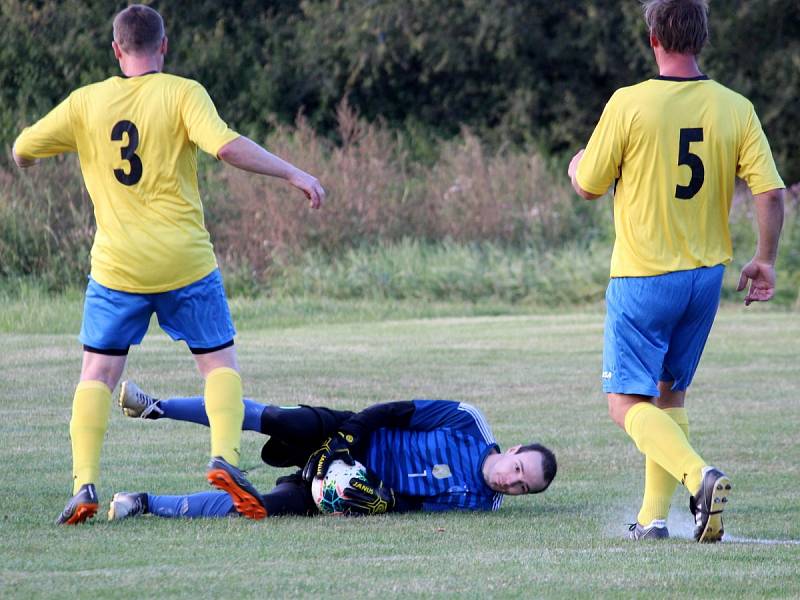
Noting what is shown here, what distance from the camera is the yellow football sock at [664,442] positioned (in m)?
5.59

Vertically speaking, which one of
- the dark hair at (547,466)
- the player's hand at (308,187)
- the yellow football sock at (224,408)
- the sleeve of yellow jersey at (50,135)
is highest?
the sleeve of yellow jersey at (50,135)

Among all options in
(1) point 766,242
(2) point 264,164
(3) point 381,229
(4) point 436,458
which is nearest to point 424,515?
(4) point 436,458

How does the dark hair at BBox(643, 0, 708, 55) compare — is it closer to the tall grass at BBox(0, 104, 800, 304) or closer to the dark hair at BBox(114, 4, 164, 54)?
the dark hair at BBox(114, 4, 164, 54)

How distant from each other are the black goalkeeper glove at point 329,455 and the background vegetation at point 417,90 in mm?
13993

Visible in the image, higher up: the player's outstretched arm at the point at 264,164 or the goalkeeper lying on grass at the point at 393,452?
the player's outstretched arm at the point at 264,164

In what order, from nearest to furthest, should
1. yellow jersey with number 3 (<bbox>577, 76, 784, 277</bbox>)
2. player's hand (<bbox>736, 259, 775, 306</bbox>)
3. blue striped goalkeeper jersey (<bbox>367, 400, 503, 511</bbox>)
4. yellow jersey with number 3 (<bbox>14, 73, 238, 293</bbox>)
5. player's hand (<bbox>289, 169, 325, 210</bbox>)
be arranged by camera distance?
yellow jersey with number 3 (<bbox>577, 76, 784, 277</bbox>) → player's hand (<bbox>736, 259, 775, 306</bbox>) → player's hand (<bbox>289, 169, 325, 210</bbox>) → yellow jersey with number 3 (<bbox>14, 73, 238, 293</bbox>) → blue striped goalkeeper jersey (<bbox>367, 400, 503, 511</bbox>)

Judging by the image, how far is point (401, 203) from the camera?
70.4 ft

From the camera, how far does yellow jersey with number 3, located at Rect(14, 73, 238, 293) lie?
20.3 ft

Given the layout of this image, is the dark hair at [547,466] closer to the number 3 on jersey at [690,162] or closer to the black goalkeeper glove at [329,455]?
the black goalkeeper glove at [329,455]

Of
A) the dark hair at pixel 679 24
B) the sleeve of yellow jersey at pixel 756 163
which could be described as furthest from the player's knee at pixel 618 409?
the dark hair at pixel 679 24

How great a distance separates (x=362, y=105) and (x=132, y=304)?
25061 mm

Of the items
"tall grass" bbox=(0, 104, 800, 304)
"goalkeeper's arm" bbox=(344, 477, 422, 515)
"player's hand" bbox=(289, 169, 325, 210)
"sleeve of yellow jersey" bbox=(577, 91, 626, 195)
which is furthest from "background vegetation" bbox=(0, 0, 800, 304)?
"sleeve of yellow jersey" bbox=(577, 91, 626, 195)

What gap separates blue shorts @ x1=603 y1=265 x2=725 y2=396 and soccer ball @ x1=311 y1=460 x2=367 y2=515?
4.15 feet

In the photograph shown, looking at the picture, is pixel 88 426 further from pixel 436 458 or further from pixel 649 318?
pixel 649 318
